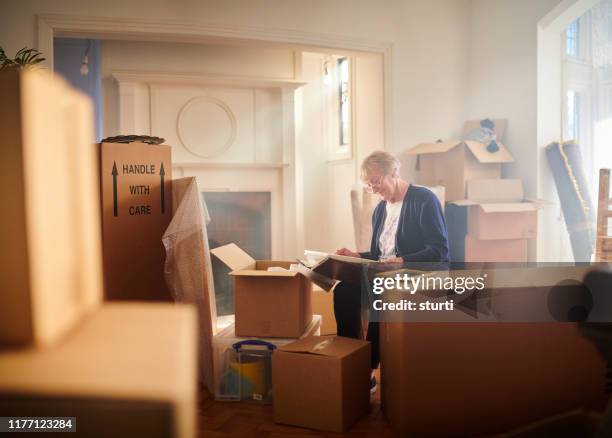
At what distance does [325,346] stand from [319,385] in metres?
0.16

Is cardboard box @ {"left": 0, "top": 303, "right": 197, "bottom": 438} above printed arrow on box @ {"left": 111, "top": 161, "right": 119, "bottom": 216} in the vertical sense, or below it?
below

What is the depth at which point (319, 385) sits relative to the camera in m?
2.01

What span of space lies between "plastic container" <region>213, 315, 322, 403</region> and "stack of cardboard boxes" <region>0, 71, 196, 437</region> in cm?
181

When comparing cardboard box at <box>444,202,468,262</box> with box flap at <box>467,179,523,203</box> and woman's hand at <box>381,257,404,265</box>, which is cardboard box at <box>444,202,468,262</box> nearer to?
box flap at <box>467,179,523,203</box>

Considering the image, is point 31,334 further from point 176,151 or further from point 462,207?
point 176,151

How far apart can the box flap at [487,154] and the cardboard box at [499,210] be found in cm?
15

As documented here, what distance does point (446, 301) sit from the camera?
6.24 feet

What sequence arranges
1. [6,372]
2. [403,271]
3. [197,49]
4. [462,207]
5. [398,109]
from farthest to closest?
[197,49], [398,109], [462,207], [403,271], [6,372]

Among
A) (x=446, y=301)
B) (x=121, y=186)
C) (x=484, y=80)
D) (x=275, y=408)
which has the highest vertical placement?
(x=484, y=80)

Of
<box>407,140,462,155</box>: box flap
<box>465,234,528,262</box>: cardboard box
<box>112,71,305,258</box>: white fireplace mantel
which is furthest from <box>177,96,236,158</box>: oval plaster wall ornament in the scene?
<box>465,234,528,262</box>: cardboard box

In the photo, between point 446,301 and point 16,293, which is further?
point 446,301

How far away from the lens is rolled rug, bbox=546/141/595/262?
3508 mm

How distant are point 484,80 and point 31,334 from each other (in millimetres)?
4117

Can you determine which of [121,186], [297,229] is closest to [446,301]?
[121,186]
